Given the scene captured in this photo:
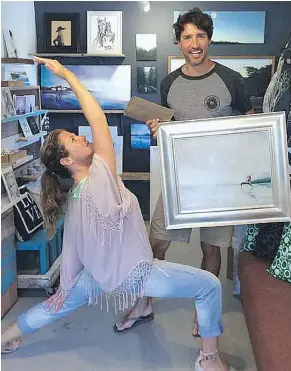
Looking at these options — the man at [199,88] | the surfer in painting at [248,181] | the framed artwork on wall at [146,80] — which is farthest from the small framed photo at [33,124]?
the surfer in painting at [248,181]

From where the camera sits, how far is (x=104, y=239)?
1899 mm

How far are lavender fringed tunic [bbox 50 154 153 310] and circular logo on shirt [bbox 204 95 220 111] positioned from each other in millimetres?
568

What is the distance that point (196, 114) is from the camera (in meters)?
2.23

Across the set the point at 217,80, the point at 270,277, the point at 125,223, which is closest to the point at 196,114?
the point at 217,80

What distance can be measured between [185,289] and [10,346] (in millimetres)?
908

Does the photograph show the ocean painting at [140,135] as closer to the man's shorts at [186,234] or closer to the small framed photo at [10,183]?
the small framed photo at [10,183]

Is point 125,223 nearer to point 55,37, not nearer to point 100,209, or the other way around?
point 100,209

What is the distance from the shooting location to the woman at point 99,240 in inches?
72.4

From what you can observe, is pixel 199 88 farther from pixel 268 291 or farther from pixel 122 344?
pixel 122 344

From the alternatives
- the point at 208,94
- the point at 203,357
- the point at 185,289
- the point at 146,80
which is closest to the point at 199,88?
the point at 208,94

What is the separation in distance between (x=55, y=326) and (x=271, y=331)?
4.14ft

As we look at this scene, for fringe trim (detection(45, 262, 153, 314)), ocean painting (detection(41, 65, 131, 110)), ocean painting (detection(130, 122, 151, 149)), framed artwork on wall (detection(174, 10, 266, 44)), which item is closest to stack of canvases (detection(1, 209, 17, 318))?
fringe trim (detection(45, 262, 153, 314))

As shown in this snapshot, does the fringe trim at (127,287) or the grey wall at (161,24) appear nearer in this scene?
the fringe trim at (127,287)

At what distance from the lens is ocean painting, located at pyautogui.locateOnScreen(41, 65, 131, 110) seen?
180 inches
